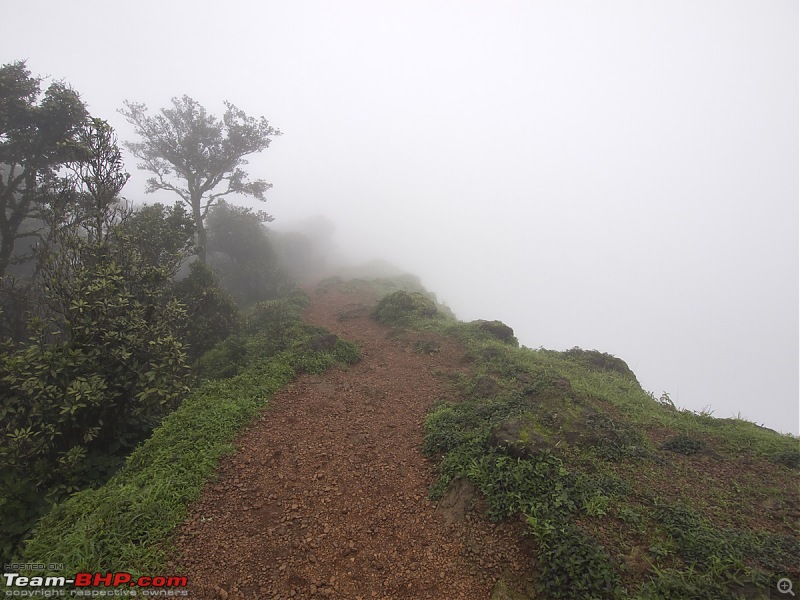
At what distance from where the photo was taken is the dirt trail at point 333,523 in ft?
16.4

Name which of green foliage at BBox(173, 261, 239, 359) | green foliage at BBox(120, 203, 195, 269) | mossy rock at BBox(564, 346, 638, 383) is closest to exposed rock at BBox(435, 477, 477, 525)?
mossy rock at BBox(564, 346, 638, 383)

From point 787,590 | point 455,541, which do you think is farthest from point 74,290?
point 787,590

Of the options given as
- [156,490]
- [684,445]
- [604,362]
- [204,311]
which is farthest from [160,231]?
[684,445]

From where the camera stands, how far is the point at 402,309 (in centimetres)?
1870

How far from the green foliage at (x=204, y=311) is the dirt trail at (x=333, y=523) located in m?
5.97

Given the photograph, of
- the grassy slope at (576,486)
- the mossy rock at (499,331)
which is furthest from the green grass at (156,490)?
the mossy rock at (499,331)

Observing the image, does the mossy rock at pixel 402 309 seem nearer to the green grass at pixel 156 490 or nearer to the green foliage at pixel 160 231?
the green grass at pixel 156 490

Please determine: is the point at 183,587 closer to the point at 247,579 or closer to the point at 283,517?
the point at 247,579

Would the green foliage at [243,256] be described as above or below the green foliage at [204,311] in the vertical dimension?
above

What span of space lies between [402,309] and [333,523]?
13185 millimetres

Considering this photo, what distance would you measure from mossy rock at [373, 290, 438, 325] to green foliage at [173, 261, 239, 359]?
6.91m

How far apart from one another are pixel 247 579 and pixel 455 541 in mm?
3018

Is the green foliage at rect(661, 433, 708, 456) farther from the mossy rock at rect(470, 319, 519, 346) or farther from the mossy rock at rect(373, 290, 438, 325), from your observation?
the mossy rock at rect(373, 290, 438, 325)

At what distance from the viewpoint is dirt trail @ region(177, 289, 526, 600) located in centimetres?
500
